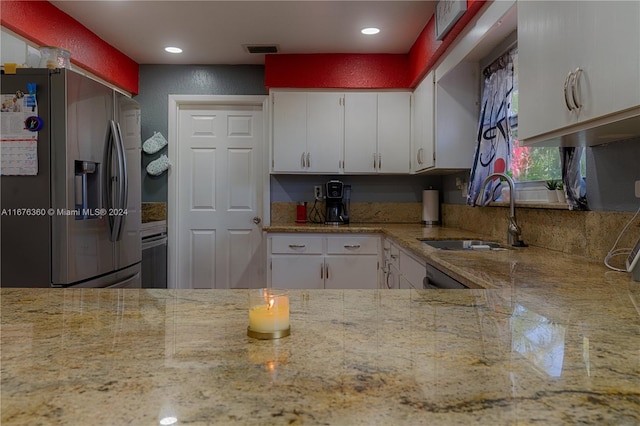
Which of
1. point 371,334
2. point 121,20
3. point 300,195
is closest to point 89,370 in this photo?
point 371,334

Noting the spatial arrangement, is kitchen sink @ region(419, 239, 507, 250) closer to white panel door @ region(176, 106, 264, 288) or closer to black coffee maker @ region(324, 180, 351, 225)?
black coffee maker @ region(324, 180, 351, 225)

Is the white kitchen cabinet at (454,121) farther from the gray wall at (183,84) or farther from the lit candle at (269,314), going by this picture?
the lit candle at (269,314)

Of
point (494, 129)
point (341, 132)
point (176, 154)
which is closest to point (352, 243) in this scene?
point (341, 132)

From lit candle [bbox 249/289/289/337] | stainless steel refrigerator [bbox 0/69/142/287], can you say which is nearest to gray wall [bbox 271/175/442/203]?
stainless steel refrigerator [bbox 0/69/142/287]

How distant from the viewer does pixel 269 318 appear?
2.39ft

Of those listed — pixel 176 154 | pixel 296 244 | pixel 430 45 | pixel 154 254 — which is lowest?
pixel 154 254

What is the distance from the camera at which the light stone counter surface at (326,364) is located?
0.48 m

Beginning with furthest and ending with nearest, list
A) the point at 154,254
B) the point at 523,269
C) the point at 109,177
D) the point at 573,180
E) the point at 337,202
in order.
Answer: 1. the point at 337,202
2. the point at 154,254
3. the point at 109,177
4. the point at 573,180
5. the point at 523,269

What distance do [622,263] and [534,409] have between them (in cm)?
145

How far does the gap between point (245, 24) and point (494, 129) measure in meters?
1.88

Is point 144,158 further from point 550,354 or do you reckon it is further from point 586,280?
point 550,354

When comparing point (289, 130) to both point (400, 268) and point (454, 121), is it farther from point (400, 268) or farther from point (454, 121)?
point (400, 268)

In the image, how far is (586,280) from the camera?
4.51 ft

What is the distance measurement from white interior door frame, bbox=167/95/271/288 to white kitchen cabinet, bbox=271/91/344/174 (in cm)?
31
